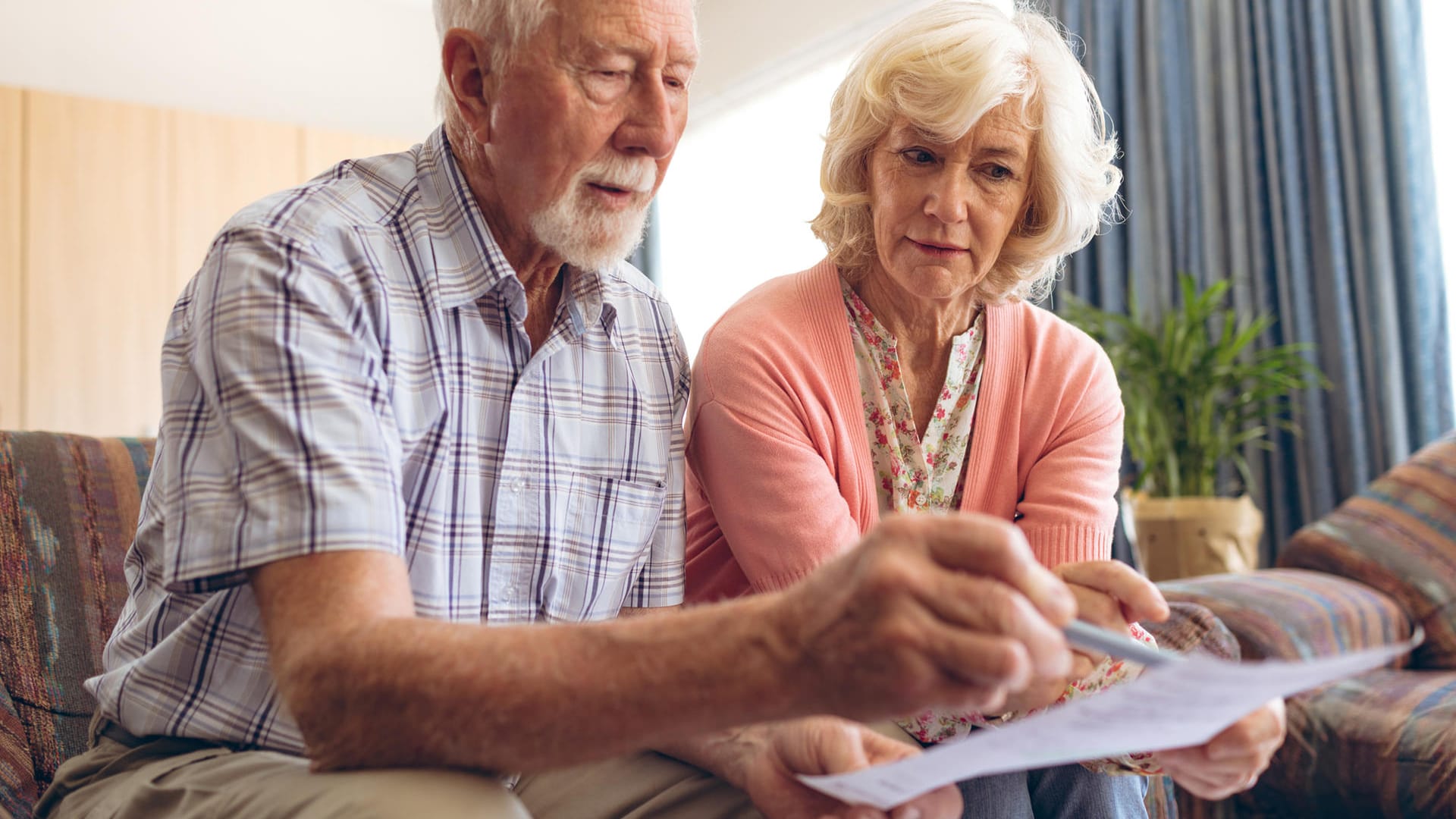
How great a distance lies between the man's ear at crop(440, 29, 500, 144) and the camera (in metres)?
1.17

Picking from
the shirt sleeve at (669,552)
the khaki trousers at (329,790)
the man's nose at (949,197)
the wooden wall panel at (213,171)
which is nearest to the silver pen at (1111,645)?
the khaki trousers at (329,790)

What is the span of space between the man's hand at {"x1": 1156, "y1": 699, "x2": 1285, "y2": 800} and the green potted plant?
6.73ft

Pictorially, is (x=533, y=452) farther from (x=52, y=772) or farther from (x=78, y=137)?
(x=78, y=137)

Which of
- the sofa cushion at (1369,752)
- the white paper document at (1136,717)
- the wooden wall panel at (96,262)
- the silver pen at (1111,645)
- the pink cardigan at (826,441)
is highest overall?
the wooden wall panel at (96,262)

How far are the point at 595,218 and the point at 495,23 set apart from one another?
215 mm

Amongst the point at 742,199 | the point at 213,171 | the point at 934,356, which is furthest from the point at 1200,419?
the point at 213,171

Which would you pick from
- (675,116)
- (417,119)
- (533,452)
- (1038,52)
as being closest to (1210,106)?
(1038,52)

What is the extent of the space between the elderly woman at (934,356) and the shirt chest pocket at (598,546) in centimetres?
10

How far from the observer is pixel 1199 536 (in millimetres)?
2814

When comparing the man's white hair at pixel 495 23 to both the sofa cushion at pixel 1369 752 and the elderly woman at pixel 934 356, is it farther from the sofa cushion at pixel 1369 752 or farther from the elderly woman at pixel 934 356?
the sofa cushion at pixel 1369 752

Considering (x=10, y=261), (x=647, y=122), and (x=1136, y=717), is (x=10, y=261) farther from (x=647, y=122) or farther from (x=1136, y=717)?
(x=1136, y=717)

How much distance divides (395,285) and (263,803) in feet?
1.45

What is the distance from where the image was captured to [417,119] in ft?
18.9

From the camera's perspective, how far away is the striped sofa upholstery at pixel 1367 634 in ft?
5.15
